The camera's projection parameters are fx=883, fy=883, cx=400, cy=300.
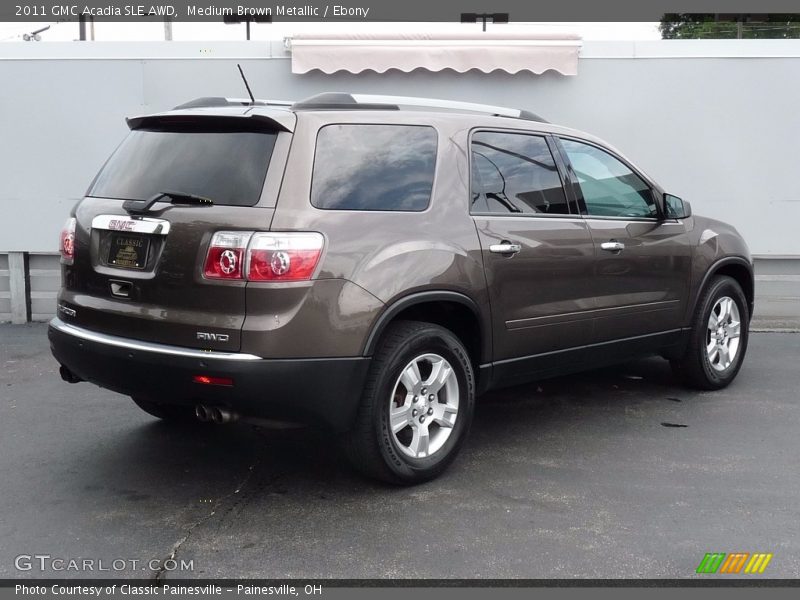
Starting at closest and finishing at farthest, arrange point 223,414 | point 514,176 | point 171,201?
point 223,414
point 171,201
point 514,176

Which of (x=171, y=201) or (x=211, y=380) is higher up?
(x=171, y=201)

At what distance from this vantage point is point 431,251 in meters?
4.24

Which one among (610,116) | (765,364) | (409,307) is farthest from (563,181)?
(610,116)

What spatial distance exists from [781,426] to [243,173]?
3.65 metres

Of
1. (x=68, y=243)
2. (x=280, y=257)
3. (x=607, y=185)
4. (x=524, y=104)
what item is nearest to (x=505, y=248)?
(x=607, y=185)

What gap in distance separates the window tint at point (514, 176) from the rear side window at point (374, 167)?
34 cm

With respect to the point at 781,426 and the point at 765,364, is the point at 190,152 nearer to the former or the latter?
the point at 781,426

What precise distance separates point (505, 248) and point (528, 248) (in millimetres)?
199

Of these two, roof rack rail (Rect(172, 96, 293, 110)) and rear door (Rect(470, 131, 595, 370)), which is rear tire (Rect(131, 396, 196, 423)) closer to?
roof rack rail (Rect(172, 96, 293, 110))

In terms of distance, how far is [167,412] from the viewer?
522 cm

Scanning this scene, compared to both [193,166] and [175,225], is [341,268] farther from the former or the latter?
[193,166]

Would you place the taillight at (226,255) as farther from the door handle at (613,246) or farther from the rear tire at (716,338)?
the rear tire at (716,338)

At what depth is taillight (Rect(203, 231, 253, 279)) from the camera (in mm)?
3760

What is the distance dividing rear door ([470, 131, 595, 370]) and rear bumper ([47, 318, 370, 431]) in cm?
105
